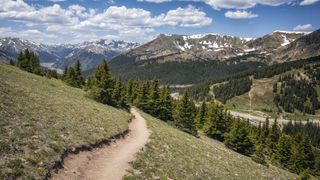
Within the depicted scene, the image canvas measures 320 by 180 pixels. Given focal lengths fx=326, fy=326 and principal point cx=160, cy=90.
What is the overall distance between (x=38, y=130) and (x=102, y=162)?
5865 millimetres

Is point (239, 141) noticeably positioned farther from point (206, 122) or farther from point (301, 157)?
point (301, 157)

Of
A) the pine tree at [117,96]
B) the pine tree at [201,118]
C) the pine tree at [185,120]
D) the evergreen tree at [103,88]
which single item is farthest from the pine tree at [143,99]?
the pine tree at [201,118]

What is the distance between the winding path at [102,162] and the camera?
74.8 feet

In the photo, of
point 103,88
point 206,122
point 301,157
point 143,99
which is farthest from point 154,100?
point 301,157

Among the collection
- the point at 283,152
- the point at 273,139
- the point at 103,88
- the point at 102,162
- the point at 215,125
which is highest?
the point at 103,88

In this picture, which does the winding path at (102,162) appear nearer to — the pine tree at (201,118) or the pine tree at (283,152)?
the pine tree at (201,118)

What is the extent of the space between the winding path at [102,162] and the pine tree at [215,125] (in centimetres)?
5281

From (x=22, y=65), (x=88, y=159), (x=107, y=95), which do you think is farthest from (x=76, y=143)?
(x=22, y=65)

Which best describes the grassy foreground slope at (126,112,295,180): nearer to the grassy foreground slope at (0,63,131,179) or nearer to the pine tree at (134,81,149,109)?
the grassy foreground slope at (0,63,131,179)

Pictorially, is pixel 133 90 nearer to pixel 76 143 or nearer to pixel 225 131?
pixel 225 131

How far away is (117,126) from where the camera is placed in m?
41.7

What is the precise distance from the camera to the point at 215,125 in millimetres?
87188

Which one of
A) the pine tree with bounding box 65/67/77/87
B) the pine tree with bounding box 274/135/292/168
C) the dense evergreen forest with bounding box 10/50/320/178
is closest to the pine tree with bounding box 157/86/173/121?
the dense evergreen forest with bounding box 10/50/320/178

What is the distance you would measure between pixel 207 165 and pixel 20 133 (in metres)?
20.8
